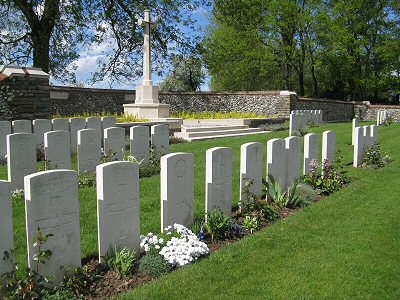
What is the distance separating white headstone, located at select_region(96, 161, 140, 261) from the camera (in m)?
3.86

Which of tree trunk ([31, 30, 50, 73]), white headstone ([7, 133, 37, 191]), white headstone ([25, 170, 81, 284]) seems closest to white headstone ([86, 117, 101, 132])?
white headstone ([7, 133, 37, 191])

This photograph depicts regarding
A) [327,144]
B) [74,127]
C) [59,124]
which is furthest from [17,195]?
[327,144]

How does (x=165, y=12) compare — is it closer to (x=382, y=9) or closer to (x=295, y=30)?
(x=295, y=30)

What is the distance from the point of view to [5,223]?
3.20 meters

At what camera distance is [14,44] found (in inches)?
825

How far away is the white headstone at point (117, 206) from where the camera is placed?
386 cm

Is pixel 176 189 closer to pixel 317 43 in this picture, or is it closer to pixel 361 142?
pixel 361 142

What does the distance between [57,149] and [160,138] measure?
2737 mm

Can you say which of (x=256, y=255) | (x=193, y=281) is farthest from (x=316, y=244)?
(x=193, y=281)

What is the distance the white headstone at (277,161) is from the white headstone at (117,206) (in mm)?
2762

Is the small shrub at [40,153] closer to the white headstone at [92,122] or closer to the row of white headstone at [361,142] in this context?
the white headstone at [92,122]

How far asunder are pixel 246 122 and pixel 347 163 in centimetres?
907

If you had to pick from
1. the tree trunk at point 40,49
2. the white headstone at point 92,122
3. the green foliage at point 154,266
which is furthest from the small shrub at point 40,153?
the tree trunk at point 40,49

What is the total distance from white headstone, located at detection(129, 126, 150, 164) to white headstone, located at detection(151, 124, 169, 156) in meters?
0.28
